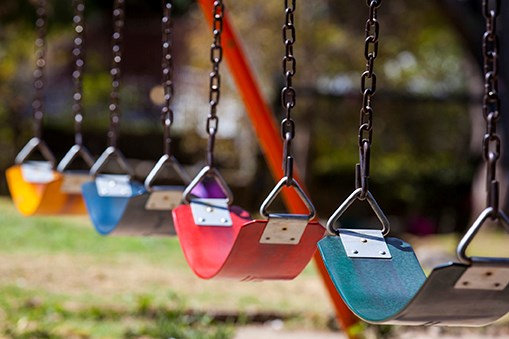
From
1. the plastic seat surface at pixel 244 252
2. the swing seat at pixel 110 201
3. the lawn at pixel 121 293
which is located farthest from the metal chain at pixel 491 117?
the lawn at pixel 121 293

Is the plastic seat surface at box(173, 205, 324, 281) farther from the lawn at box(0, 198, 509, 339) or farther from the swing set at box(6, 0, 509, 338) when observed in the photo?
the lawn at box(0, 198, 509, 339)

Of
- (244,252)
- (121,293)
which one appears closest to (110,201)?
(244,252)

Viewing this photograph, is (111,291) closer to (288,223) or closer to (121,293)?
(121,293)

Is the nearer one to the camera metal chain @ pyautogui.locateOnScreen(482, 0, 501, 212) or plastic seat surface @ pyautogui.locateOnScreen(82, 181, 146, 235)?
metal chain @ pyautogui.locateOnScreen(482, 0, 501, 212)

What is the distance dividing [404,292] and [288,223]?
0.41 meters

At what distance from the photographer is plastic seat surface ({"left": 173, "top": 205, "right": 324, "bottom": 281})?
256 cm

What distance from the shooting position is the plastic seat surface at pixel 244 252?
2.56 metres

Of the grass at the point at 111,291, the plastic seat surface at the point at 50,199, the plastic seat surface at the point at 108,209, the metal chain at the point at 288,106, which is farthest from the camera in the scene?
the grass at the point at 111,291

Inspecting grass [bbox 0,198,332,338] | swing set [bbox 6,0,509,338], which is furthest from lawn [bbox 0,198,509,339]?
swing set [bbox 6,0,509,338]

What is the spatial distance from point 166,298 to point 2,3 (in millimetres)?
8421

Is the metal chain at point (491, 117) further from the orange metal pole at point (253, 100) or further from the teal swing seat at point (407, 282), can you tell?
the orange metal pole at point (253, 100)

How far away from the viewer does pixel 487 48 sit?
7.14 ft

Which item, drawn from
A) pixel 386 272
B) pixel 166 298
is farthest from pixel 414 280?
pixel 166 298

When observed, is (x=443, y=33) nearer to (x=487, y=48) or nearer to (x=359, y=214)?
(x=359, y=214)
